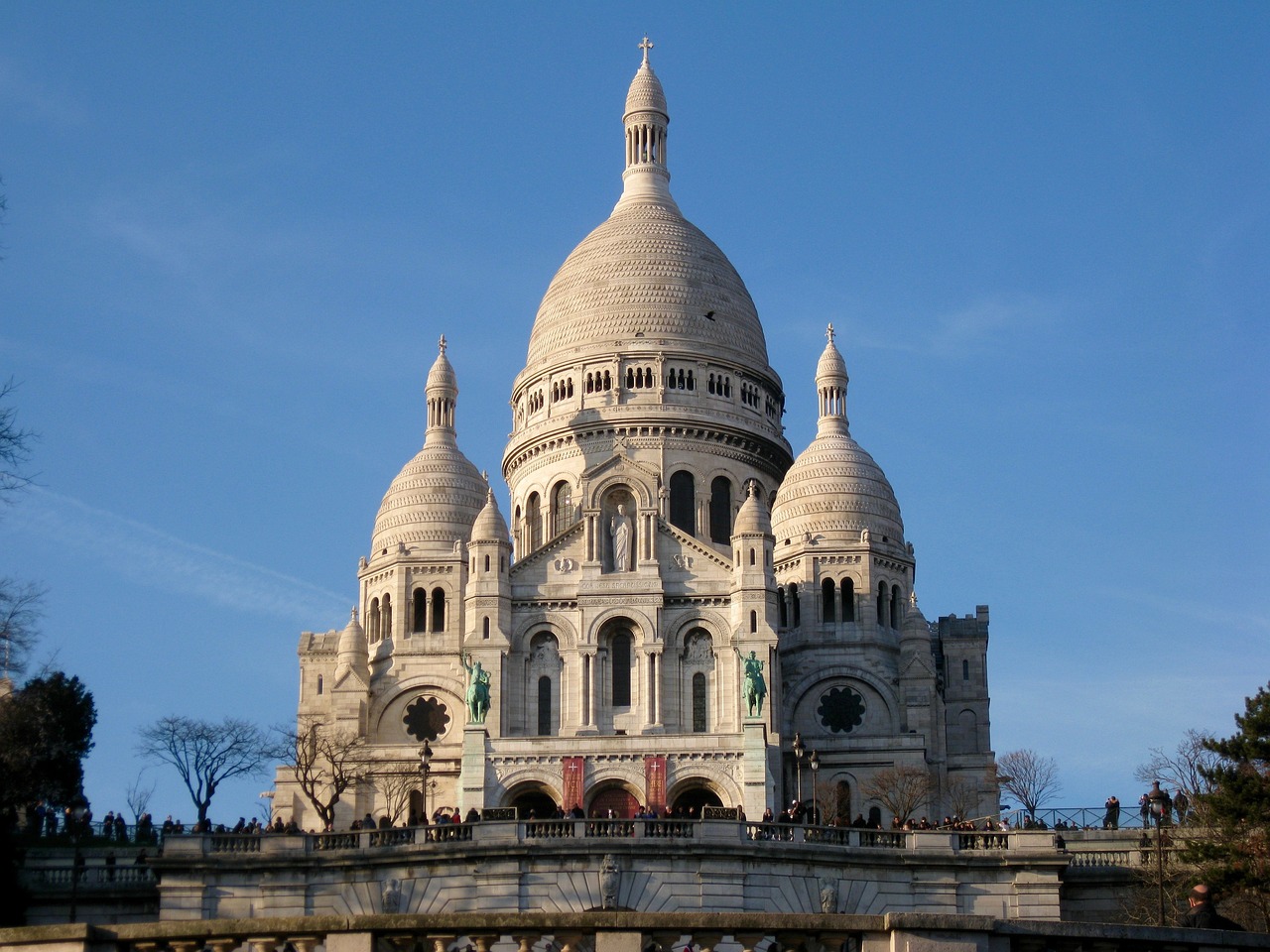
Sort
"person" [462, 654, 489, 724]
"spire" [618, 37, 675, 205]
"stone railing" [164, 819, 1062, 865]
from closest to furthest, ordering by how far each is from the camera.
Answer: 1. "stone railing" [164, 819, 1062, 865]
2. "person" [462, 654, 489, 724]
3. "spire" [618, 37, 675, 205]

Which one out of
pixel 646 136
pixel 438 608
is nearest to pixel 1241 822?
pixel 438 608

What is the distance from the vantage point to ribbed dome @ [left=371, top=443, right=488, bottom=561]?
99188 mm

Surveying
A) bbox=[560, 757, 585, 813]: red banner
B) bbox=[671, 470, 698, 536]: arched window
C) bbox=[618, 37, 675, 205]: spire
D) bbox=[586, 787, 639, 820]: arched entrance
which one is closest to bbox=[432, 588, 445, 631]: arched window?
bbox=[671, 470, 698, 536]: arched window

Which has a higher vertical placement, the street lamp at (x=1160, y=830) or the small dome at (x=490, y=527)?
the small dome at (x=490, y=527)

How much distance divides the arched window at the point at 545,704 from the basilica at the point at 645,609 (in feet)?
0.28

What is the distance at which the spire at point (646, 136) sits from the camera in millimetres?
116062

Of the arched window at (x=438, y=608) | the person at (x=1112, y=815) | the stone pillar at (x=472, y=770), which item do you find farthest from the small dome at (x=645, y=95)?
the person at (x=1112, y=815)

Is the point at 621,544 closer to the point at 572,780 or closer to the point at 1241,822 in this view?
the point at 572,780

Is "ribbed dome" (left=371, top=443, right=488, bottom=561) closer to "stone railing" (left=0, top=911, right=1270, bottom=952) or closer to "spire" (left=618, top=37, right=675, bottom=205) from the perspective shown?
"spire" (left=618, top=37, right=675, bottom=205)

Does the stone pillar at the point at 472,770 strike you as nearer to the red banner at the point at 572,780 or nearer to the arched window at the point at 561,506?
the red banner at the point at 572,780

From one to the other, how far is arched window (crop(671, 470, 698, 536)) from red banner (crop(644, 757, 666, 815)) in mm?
20753

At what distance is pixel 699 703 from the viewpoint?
8744 cm

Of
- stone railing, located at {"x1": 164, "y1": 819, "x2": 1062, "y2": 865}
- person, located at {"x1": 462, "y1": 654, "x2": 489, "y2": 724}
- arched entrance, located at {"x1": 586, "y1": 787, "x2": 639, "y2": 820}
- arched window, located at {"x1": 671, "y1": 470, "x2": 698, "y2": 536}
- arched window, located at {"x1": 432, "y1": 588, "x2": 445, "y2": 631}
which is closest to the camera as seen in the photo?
stone railing, located at {"x1": 164, "y1": 819, "x2": 1062, "y2": 865}

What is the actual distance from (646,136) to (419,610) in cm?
3177
